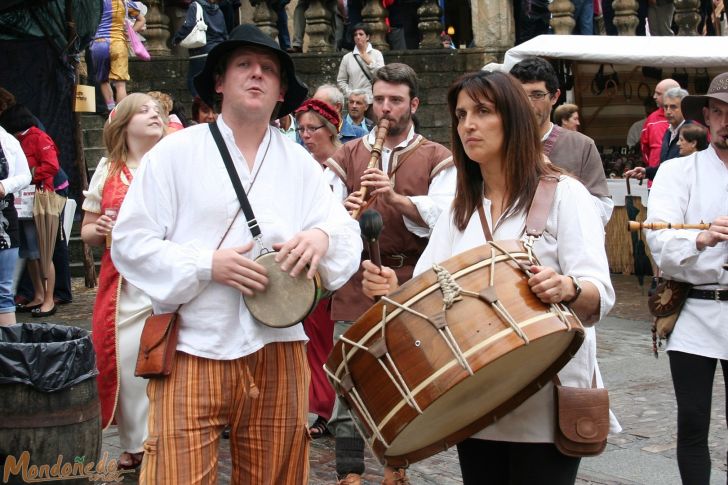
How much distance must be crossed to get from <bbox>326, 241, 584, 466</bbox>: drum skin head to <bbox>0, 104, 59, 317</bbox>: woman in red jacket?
724cm

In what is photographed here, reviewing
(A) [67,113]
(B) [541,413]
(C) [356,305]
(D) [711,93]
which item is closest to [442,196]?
(C) [356,305]

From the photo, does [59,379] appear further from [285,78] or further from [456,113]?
[456,113]

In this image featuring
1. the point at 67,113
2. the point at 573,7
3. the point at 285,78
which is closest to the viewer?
the point at 285,78

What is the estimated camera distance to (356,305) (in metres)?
5.91

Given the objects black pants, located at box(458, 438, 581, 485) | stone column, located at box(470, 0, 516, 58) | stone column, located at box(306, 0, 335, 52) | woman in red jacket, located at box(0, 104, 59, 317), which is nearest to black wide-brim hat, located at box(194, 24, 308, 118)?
black pants, located at box(458, 438, 581, 485)

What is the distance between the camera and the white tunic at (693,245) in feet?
15.2

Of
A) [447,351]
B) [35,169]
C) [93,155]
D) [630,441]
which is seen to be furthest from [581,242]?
[93,155]

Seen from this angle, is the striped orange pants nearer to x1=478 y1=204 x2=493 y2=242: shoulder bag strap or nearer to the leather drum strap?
x1=478 y1=204 x2=493 y2=242: shoulder bag strap

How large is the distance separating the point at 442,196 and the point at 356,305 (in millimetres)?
742

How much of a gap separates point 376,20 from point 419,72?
1.29 meters

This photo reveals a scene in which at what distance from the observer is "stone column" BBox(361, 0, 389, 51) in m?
15.2

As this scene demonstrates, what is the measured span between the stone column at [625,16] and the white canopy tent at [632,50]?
1.74 meters

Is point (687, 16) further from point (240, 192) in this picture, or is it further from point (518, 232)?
point (240, 192)

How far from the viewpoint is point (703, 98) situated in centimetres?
486
